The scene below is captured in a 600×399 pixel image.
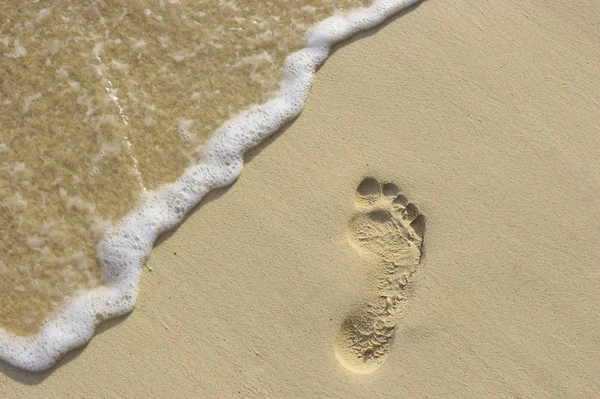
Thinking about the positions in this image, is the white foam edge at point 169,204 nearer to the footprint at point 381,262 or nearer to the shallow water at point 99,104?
the shallow water at point 99,104

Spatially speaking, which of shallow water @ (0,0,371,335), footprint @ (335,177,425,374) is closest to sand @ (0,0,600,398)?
footprint @ (335,177,425,374)

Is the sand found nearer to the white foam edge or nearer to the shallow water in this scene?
the white foam edge

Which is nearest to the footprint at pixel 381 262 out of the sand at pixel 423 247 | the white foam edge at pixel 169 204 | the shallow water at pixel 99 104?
the sand at pixel 423 247

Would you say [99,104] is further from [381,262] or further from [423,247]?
[423,247]

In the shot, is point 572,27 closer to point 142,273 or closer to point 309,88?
point 309,88

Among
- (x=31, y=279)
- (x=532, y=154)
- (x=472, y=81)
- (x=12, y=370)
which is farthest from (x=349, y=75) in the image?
(x=12, y=370)

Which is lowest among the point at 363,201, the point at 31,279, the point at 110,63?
the point at 31,279
